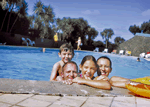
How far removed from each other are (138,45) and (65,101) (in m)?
21.9

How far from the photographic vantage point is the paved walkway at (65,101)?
5.36ft

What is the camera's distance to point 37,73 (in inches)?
291

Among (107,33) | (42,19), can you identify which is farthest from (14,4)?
(107,33)

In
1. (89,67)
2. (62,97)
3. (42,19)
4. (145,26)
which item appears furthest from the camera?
(145,26)

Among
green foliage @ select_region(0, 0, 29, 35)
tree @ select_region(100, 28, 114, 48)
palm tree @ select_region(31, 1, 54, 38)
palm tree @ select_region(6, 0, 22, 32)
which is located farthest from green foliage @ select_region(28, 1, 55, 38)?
tree @ select_region(100, 28, 114, 48)

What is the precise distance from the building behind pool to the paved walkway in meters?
20.5

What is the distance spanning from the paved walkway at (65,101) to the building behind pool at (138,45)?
20549 mm

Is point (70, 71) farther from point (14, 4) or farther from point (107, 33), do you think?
point (107, 33)

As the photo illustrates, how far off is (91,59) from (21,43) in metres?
23.6

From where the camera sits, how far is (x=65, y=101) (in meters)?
1.77

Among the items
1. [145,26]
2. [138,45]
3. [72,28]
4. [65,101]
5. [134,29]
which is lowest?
[65,101]

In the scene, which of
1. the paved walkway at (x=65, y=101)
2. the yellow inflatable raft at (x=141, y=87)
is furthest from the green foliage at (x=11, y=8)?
the yellow inflatable raft at (x=141, y=87)

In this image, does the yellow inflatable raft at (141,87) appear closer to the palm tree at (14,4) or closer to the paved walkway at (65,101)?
the paved walkway at (65,101)

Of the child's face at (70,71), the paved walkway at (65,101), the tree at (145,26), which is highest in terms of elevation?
the tree at (145,26)
